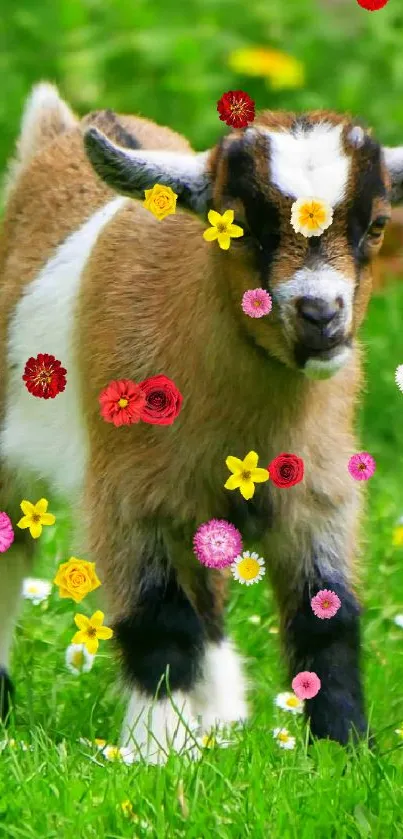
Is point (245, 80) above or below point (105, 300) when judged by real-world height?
above

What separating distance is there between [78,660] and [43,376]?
103 centimetres

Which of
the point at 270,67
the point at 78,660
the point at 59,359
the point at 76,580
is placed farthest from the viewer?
the point at 270,67

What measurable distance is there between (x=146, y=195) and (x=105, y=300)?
34.8 inches

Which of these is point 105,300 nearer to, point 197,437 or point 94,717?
point 197,437

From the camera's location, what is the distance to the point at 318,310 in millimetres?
3855

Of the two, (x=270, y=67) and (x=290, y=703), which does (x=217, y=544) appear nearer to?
(x=290, y=703)

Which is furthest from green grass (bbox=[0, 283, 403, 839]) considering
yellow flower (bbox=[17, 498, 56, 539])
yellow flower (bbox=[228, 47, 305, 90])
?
yellow flower (bbox=[228, 47, 305, 90])

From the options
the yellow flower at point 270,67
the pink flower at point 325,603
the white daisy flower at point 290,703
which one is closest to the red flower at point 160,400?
the pink flower at point 325,603

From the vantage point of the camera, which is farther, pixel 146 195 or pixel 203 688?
pixel 203 688

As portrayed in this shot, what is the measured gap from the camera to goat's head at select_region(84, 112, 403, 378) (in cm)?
393

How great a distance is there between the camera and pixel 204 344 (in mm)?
4375

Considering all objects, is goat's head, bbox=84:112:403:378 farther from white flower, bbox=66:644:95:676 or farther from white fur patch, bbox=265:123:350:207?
white flower, bbox=66:644:95:676

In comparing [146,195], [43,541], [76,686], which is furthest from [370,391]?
[146,195]

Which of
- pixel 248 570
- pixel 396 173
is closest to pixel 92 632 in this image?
pixel 248 570
